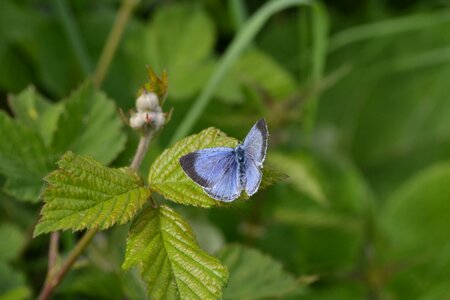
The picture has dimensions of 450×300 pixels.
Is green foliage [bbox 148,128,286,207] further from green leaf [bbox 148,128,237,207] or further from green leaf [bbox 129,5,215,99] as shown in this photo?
green leaf [bbox 129,5,215,99]

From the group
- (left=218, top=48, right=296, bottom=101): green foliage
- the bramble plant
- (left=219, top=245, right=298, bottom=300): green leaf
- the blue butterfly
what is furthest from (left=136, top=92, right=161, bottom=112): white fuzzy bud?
(left=218, top=48, right=296, bottom=101): green foliage

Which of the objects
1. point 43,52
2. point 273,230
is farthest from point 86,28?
point 273,230

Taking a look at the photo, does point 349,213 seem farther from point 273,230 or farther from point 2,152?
point 2,152

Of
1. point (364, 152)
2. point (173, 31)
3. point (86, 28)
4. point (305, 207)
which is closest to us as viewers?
point (305, 207)

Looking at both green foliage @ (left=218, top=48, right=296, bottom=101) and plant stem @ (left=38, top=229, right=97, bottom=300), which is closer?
plant stem @ (left=38, top=229, right=97, bottom=300)

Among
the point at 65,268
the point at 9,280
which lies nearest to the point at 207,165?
the point at 65,268

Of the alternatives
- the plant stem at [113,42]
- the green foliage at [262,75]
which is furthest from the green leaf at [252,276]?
the plant stem at [113,42]
